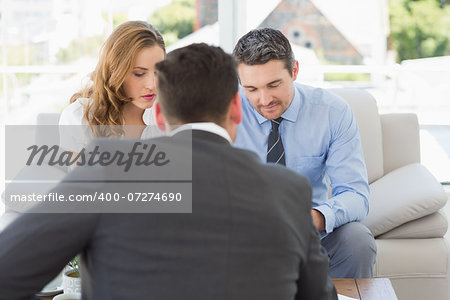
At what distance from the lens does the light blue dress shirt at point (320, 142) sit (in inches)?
91.1

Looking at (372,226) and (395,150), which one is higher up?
(395,150)

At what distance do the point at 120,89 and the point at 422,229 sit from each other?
53.2 inches

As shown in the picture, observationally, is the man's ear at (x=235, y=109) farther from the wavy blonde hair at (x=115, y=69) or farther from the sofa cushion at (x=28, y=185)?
the sofa cushion at (x=28, y=185)

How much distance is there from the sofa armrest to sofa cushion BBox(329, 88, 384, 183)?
5 cm

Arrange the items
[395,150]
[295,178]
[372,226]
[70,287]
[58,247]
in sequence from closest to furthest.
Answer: [58,247] < [295,178] < [70,287] < [372,226] < [395,150]

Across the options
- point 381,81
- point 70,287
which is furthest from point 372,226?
point 381,81

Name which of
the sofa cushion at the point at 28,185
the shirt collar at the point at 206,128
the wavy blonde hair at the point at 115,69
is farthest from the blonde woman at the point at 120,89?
the shirt collar at the point at 206,128

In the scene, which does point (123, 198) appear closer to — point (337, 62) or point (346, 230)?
point (346, 230)

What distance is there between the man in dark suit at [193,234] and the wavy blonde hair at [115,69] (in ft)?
3.94

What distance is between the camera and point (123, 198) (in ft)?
3.43

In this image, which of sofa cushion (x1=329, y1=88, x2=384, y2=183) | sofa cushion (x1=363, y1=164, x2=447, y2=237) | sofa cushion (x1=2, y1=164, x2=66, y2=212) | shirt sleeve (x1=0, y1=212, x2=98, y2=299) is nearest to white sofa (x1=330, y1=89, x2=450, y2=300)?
sofa cushion (x1=363, y1=164, x2=447, y2=237)

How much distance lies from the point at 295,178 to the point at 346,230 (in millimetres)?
1209

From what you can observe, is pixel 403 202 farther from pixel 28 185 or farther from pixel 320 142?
pixel 28 185

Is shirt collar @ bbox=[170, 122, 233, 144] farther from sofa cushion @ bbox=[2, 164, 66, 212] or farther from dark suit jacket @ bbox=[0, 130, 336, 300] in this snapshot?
sofa cushion @ bbox=[2, 164, 66, 212]
